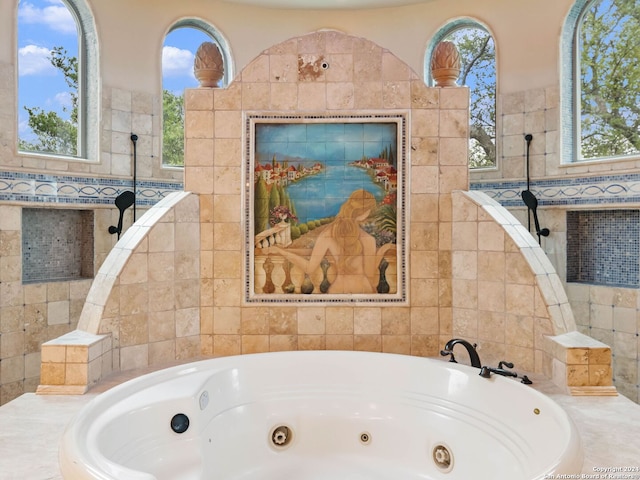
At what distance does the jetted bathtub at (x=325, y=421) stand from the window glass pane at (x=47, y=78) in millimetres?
2421

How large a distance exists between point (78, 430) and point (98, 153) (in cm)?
279

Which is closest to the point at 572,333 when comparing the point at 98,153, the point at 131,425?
the point at 131,425

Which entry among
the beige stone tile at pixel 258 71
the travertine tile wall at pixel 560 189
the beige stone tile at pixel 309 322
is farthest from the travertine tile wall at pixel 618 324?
the beige stone tile at pixel 258 71

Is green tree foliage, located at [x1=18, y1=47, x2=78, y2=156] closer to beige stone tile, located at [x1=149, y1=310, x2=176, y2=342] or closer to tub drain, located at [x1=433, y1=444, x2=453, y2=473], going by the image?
beige stone tile, located at [x1=149, y1=310, x2=176, y2=342]

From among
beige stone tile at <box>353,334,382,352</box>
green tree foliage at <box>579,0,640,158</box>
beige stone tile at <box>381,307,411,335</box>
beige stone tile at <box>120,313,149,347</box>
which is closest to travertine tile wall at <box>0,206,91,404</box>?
beige stone tile at <box>120,313,149,347</box>

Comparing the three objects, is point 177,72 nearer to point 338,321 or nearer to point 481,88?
point 481,88

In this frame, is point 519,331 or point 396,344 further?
point 396,344

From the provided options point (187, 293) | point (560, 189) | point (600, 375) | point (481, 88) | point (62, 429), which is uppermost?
point (481, 88)

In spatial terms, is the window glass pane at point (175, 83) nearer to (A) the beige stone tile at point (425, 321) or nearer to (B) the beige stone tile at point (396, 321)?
(B) the beige stone tile at point (396, 321)

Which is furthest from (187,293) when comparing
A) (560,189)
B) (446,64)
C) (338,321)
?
(560,189)

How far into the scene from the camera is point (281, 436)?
2.59m

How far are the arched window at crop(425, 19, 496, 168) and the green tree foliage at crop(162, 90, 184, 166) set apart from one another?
2389 mm

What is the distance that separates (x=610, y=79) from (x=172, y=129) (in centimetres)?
377

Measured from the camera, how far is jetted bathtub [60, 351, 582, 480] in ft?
6.57
